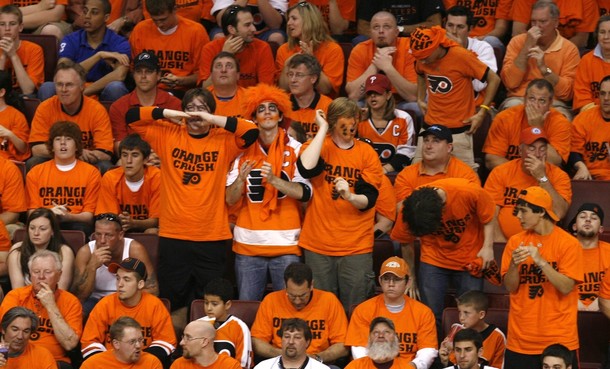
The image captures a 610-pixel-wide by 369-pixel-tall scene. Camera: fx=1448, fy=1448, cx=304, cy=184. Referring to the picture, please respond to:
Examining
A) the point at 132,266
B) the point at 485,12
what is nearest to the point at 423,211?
the point at 132,266

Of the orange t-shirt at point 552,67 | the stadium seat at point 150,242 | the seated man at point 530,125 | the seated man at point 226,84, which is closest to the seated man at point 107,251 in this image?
the stadium seat at point 150,242

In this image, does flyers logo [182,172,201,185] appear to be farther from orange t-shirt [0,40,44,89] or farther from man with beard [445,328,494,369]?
orange t-shirt [0,40,44,89]

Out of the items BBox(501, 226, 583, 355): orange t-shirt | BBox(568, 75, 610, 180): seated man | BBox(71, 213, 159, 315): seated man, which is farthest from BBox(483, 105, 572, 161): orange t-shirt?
BBox(71, 213, 159, 315): seated man

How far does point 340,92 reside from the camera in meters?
13.1

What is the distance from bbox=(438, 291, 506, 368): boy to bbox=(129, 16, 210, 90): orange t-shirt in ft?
12.9

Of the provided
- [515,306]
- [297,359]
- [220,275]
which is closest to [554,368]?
[515,306]

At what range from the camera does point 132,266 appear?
10.4 m

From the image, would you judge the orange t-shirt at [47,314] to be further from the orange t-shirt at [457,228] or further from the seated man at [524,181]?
the seated man at [524,181]

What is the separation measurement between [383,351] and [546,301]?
3.89 feet

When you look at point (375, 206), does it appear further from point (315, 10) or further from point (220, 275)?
point (315, 10)

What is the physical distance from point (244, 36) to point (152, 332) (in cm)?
317

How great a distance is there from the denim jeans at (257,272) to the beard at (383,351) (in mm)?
1133

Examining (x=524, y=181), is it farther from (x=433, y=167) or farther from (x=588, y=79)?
(x=588, y=79)

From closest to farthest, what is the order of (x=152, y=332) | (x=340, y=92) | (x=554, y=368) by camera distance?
(x=554, y=368), (x=152, y=332), (x=340, y=92)
